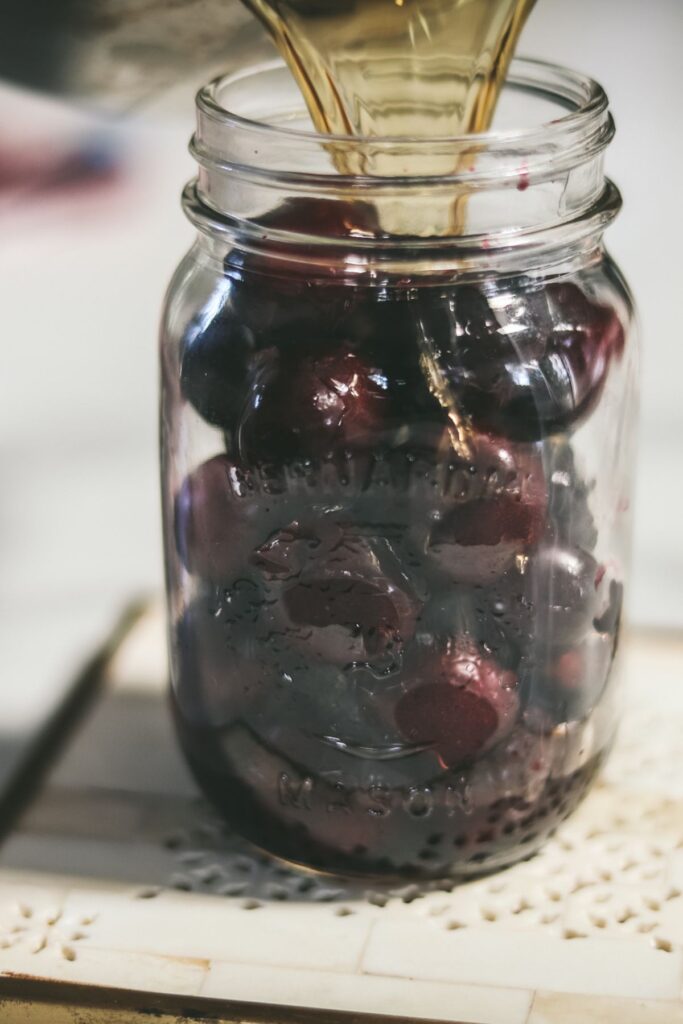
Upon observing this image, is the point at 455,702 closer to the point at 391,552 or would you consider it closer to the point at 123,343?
the point at 391,552

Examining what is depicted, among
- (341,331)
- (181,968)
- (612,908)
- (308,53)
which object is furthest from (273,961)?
(308,53)

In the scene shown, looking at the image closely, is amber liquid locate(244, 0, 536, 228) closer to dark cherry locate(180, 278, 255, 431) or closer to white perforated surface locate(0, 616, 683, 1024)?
dark cherry locate(180, 278, 255, 431)

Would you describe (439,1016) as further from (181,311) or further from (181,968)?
(181,311)

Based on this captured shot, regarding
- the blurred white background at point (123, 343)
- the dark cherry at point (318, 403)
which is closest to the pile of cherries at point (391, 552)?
the dark cherry at point (318, 403)

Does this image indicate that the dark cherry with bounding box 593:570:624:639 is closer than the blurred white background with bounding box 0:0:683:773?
Yes

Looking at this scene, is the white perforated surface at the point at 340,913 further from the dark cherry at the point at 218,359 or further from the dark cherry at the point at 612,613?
Answer: the dark cherry at the point at 218,359

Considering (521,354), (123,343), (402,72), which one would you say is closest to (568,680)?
(521,354)

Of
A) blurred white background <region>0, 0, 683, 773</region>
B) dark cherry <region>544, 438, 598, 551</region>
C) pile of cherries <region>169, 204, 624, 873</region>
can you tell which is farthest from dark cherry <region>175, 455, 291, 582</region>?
blurred white background <region>0, 0, 683, 773</region>
